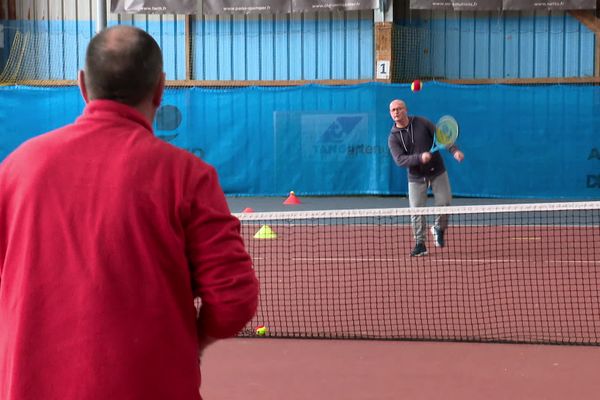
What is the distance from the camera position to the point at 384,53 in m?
16.3

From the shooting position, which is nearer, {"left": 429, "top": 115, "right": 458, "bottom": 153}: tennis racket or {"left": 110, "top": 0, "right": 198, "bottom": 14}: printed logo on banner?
{"left": 429, "top": 115, "right": 458, "bottom": 153}: tennis racket

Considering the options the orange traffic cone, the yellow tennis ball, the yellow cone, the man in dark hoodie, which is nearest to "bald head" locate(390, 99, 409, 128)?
the man in dark hoodie

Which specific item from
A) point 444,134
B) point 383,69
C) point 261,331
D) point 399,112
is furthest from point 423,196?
point 383,69

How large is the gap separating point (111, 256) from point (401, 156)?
7.37 metres

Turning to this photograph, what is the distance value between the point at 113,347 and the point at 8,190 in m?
0.42

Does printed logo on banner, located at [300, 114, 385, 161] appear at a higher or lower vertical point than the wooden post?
lower

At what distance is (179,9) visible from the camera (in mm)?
16844

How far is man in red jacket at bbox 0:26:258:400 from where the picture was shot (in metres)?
1.98

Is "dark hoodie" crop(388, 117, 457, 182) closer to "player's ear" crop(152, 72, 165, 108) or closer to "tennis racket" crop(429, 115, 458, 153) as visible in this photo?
"tennis racket" crop(429, 115, 458, 153)

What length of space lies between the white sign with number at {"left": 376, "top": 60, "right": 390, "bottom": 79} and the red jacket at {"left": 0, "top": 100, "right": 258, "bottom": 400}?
14.5 meters

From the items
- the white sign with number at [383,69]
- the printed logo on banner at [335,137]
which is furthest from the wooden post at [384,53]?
the printed logo on banner at [335,137]

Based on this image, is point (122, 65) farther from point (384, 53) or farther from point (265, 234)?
point (384, 53)

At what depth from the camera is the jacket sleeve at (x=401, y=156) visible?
9.05m

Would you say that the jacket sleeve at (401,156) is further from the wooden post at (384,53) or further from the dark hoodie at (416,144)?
the wooden post at (384,53)
